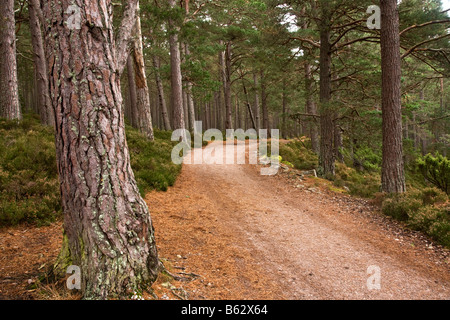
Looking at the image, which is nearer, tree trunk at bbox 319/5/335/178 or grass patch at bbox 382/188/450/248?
grass patch at bbox 382/188/450/248

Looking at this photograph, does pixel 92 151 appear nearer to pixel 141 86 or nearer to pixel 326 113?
pixel 326 113

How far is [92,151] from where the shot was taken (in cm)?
302

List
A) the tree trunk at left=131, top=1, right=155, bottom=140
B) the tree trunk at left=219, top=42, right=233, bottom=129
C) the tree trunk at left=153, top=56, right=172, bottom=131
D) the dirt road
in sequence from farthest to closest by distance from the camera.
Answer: the tree trunk at left=219, top=42, right=233, bottom=129
the tree trunk at left=153, top=56, right=172, bottom=131
the tree trunk at left=131, top=1, right=155, bottom=140
the dirt road

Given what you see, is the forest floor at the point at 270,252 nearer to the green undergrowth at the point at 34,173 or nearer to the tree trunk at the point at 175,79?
the green undergrowth at the point at 34,173

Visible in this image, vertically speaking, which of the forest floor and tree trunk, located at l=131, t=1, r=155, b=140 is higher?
tree trunk, located at l=131, t=1, r=155, b=140

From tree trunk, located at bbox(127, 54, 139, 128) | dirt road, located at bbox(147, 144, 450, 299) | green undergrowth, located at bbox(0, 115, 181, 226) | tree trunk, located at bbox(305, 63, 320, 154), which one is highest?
tree trunk, located at bbox(127, 54, 139, 128)

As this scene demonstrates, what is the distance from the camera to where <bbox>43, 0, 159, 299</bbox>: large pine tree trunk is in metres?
2.97

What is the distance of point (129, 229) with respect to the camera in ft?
10.6

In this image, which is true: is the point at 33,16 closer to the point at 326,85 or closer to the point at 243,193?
the point at 243,193

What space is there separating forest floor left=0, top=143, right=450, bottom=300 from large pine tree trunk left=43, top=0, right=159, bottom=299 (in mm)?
489

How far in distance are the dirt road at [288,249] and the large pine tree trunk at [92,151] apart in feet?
3.57

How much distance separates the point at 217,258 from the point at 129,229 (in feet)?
6.08

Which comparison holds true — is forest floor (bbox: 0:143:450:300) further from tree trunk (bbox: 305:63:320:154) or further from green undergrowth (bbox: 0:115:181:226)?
tree trunk (bbox: 305:63:320:154)

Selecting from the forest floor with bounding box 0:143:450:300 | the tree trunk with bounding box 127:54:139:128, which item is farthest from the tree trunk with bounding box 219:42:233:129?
the forest floor with bounding box 0:143:450:300
